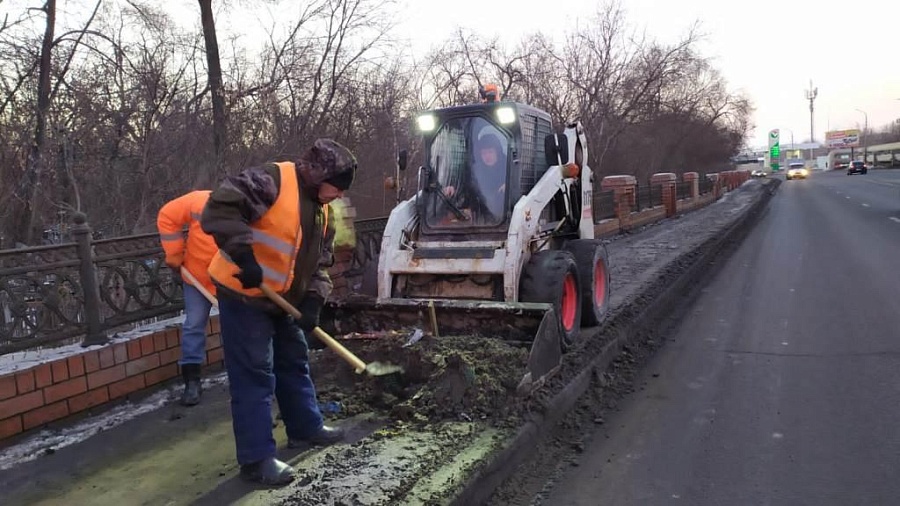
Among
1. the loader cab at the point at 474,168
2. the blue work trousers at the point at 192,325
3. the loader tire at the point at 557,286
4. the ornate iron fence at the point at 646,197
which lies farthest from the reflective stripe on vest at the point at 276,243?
the ornate iron fence at the point at 646,197

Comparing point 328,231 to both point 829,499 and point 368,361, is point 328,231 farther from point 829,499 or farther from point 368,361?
point 829,499

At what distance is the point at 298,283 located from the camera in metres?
3.31

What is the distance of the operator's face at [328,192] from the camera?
10.7ft

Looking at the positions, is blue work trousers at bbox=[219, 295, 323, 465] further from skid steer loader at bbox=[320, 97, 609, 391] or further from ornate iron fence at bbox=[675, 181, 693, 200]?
ornate iron fence at bbox=[675, 181, 693, 200]

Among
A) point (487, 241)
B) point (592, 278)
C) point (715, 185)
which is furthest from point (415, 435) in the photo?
point (715, 185)

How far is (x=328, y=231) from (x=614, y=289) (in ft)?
17.9

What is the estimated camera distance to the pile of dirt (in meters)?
3.92

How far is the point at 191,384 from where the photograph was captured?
4.43 metres

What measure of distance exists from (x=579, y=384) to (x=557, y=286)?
0.85 metres

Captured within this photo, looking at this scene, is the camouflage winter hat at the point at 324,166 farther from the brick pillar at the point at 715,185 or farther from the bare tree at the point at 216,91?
the brick pillar at the point at 715,185

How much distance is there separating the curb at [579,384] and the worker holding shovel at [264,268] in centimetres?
99

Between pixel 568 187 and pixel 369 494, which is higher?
pixel 568 187

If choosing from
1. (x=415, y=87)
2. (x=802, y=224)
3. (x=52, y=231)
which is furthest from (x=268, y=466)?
(x=802, y=224)

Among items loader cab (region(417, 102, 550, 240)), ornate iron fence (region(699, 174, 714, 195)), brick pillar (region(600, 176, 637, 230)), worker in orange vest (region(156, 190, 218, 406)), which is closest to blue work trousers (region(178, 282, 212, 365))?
worker in orange vest (region(156, 190, 218, 406))
